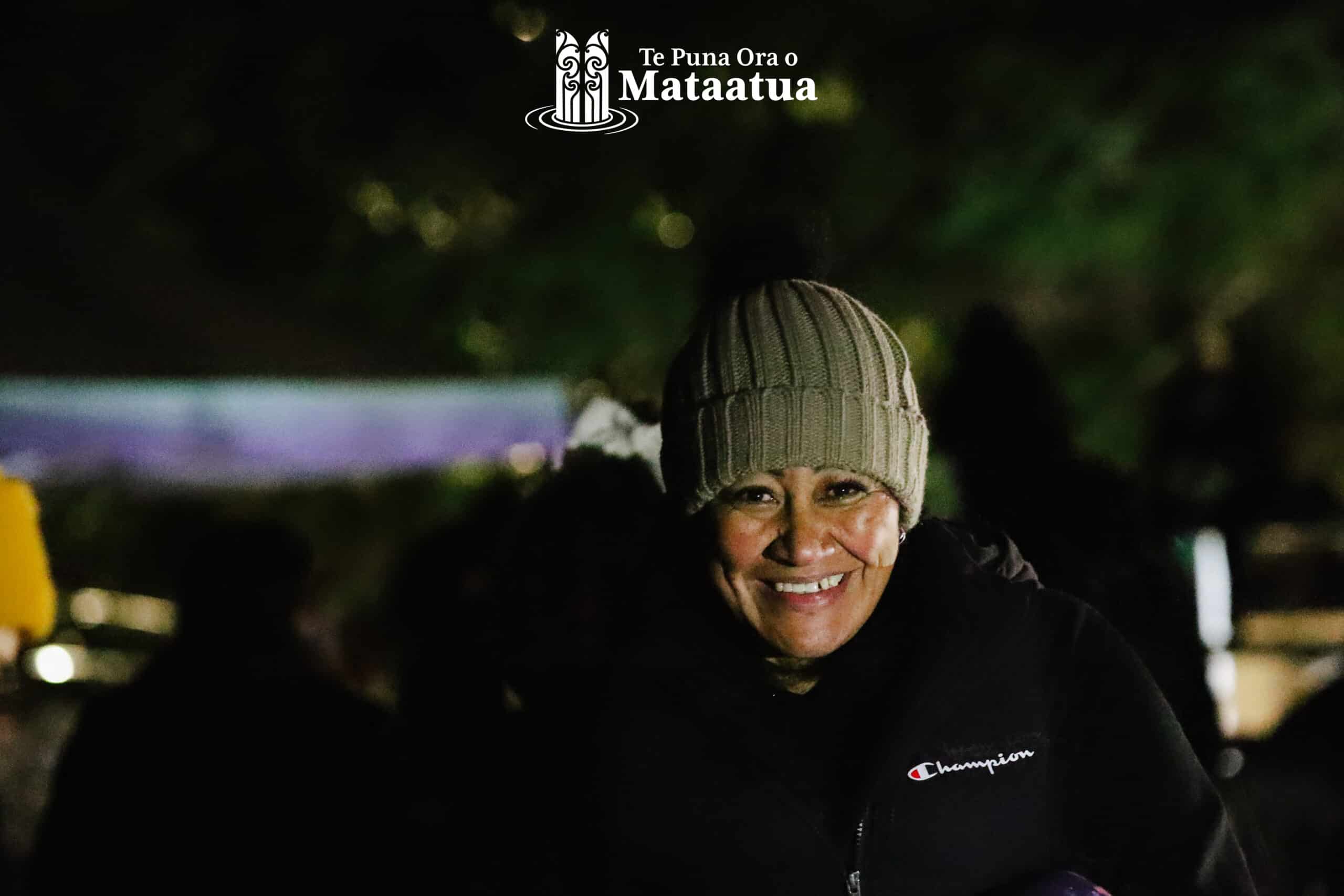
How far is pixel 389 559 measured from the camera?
440 inches

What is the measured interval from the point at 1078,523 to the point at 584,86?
73.8 inches

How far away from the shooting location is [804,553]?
2188mm

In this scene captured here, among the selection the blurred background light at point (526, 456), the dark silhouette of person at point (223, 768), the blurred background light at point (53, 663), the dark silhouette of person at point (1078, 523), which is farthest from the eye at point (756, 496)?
the blurred background light at point (53, 663)

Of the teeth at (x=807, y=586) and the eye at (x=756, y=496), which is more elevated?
the eye at (x=756, y=496)

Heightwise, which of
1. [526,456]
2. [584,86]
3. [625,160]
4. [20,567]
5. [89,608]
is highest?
[625,160]

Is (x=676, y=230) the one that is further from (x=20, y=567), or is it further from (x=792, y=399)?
(x=792, y=399)

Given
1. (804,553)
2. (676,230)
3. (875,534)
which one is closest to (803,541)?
(804,553)

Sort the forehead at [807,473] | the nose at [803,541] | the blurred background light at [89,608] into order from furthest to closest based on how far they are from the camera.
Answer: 1. the blurred background light at [89,608]
2. the forehead at [807,473]
3. the nose at [803,541]

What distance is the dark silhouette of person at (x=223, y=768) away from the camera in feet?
11.9

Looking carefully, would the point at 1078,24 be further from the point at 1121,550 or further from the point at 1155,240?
the point at 1121,550

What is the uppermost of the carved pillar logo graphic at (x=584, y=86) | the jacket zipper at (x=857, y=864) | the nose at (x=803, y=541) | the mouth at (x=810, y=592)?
the carved pillar logo graphic at (x=584, y=86)

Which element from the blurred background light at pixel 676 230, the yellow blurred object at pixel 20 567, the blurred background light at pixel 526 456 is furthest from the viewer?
the blurred background light at pixel 676 230

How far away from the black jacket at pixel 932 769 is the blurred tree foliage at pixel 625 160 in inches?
190

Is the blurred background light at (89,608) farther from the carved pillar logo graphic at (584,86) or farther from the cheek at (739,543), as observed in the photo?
the cheek at (739,543)
